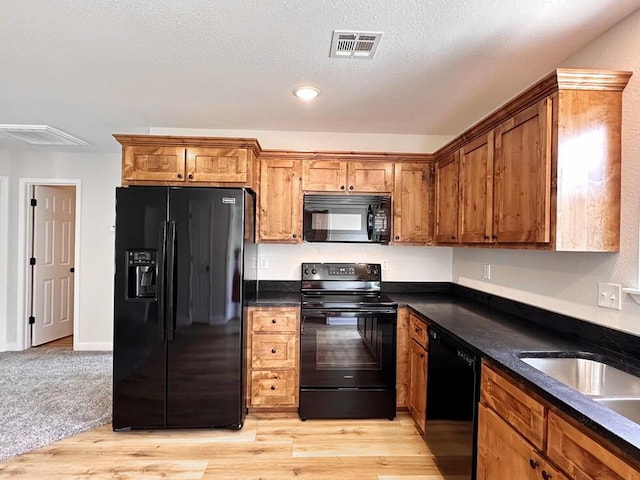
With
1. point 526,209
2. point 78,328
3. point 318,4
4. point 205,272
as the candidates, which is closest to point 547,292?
point 526,209

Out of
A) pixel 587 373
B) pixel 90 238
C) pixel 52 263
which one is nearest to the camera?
pixel 587 373

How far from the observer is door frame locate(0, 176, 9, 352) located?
4.05 metres

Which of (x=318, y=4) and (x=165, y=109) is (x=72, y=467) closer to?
(x=165, y=109)

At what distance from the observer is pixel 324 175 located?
3.01m

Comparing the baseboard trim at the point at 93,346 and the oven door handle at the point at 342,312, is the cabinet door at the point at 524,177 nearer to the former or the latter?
the oven door handle at the point at 342,312

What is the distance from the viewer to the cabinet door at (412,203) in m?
3.05

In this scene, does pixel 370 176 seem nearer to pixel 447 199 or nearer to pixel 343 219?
pixel 343 219

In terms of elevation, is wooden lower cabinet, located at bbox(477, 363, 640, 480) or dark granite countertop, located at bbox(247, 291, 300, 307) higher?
dark granite countertop, located at bbox(247, 291, 300, 307)

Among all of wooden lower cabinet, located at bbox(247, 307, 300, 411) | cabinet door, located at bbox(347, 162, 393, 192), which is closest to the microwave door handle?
cabinet door, located at bbox(347, 162, 393, 192)

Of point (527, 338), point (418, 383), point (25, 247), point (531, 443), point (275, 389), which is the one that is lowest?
point (275, 389)

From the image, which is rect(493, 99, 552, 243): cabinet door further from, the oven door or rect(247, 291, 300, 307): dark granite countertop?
rect(247, 291, 300, 307): dark granite countertop

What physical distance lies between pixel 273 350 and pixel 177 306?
800 millimetres

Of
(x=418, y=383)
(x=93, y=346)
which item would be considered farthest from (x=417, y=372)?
(x=93, y=346)

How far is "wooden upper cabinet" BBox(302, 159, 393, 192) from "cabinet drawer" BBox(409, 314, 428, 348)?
3.77 ft
